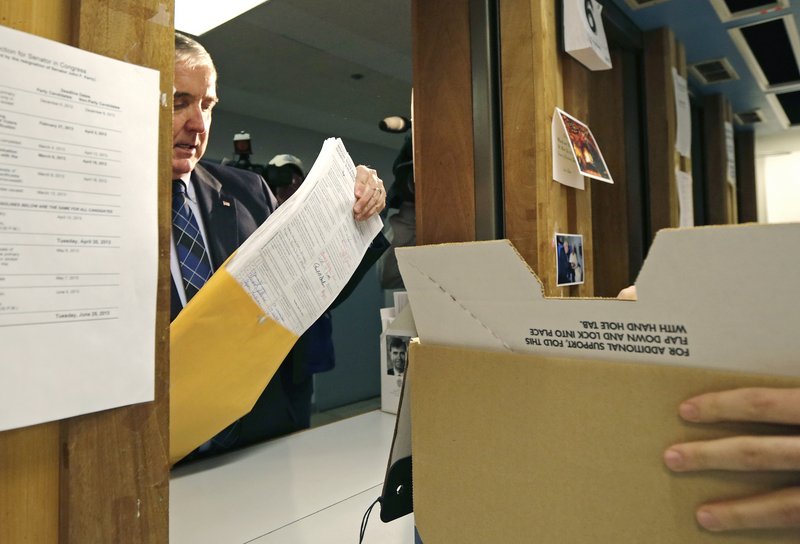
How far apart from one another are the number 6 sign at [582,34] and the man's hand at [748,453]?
2.65ft

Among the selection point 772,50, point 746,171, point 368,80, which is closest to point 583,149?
point 772,50

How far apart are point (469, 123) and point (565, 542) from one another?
0.71 metres

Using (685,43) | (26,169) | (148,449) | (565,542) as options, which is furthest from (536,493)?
(685,43)

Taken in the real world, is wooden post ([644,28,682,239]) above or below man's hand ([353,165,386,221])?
above

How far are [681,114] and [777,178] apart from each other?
2.29 m

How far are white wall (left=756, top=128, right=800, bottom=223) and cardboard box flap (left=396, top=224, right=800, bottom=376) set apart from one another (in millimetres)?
3487

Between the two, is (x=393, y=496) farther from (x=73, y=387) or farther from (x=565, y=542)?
(x=73, y=387)

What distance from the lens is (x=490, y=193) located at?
35.3 inches

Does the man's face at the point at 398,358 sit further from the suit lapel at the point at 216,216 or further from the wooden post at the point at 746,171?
the wooden post at the point at 746,171

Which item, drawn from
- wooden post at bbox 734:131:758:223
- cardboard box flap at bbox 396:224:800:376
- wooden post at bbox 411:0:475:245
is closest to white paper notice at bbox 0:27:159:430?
cardboard box flap at bbox 396:224:800:376

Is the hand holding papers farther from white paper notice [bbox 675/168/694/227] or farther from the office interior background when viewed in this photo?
white paper notice [bbox 675/168/694/227]

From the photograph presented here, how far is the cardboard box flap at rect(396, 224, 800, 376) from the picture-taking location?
1.03ft

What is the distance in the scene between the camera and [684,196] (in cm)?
171

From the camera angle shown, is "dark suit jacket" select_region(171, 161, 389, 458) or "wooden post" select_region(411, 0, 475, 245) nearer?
"wooden post" select_region(411, 0, 475, 245)
